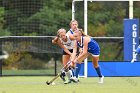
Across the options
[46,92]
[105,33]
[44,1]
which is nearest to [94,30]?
[105,33]

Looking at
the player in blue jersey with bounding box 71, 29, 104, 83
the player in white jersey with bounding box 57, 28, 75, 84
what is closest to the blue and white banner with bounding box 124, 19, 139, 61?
the player in white jersey with bounding box 57, 28, 75, 84

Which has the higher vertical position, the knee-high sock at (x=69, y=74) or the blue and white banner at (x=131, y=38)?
the blue and white banner at (x=131, y=38)

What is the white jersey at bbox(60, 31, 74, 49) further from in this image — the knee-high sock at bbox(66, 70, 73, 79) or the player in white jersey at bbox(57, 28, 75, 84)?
the knee-high sock at bbox(66, 70, 73, 79)

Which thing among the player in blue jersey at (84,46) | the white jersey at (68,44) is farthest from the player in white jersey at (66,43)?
the player in blue jersey at (84,46)

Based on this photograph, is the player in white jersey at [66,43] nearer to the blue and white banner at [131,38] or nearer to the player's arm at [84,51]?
the player's arm at [84,51]

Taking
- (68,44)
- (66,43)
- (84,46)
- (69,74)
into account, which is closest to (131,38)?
(68,44)

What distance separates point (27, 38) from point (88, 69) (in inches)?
103

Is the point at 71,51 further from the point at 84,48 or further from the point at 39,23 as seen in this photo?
the point at 39,23

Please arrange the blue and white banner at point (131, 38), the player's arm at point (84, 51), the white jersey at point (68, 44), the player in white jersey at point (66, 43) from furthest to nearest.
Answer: the blue and white banner at point (131, 38) < the white jersey at point (68, 44) < the player in white jersey at point (66, 43) < the player's arm at point (84, 51)

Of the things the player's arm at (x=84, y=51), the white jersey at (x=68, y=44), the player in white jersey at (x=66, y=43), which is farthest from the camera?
the white jersey at (x=68, y=44)

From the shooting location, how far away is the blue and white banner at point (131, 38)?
73.3ft

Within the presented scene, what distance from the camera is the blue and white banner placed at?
22328 mm

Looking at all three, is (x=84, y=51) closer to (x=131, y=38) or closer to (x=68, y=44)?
(x=68, y=44)

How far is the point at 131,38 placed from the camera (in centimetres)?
2242
